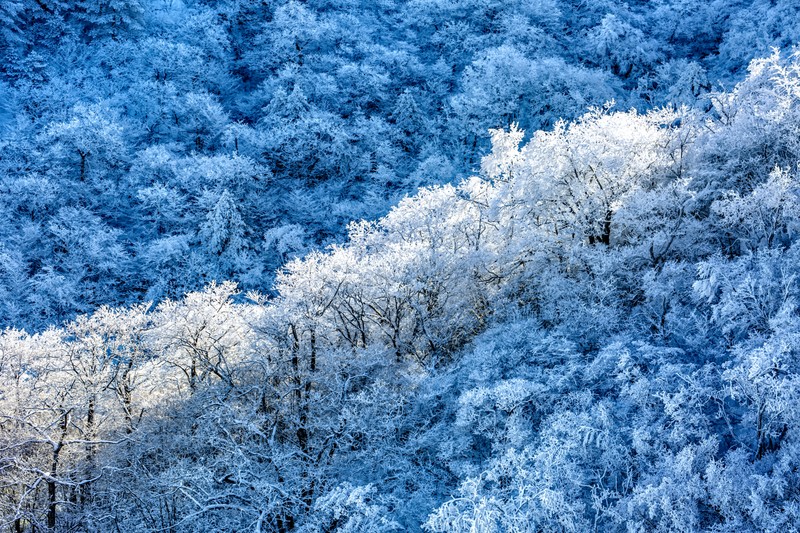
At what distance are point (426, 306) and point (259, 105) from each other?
38.3 m

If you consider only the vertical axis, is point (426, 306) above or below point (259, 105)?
below

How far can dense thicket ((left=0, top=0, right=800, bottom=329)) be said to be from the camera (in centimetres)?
3831

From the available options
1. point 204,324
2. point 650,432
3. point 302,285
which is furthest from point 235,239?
point 650,432

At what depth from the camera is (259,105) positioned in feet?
168

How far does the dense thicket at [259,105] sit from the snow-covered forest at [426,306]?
1.10ft

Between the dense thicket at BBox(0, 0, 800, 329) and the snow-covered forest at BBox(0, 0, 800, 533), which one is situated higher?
the dense thicket at BBox(0, 0, 800, 329)

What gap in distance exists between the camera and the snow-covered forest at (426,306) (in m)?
11.2

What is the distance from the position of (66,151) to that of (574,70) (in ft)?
142

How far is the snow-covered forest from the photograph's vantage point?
11.2 meters

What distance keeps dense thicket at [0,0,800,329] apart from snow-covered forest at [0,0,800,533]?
0.34 metres

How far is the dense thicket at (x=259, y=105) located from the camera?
38312mm

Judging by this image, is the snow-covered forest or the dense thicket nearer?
the snow-covered forest

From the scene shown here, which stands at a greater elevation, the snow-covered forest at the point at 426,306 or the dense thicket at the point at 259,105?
the dense thicket at the point at 259,105

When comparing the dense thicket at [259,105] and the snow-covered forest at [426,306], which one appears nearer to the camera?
the snow-covered forest at [426,306]
